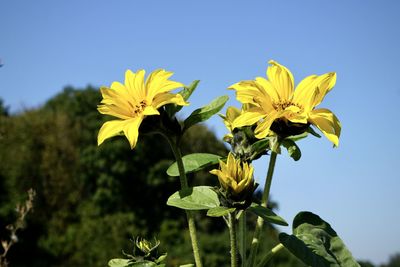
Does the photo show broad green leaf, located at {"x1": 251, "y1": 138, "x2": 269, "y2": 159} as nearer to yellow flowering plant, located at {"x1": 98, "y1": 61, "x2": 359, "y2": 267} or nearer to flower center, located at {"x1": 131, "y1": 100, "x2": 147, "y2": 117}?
yellow flowering plant, located at {"x1": 98, "y1": 61, "x2": 359, "y2": 267}

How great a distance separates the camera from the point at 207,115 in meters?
1.64

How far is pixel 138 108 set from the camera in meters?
1.64

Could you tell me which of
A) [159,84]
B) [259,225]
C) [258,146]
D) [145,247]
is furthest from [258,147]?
[145,247]

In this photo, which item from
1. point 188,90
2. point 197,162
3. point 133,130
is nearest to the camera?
point 133,130

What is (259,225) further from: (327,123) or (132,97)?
(132,97)

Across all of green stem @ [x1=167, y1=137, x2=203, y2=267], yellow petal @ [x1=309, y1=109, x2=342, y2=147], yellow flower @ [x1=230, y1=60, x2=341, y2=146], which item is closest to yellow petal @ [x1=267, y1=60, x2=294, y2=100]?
yellow flower @ [x1=230, y1=60, x2=341, y2=146]

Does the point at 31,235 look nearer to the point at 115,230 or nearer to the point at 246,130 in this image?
the point at 115,230

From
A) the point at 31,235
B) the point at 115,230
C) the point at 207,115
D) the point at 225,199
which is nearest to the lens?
the point at 225,199

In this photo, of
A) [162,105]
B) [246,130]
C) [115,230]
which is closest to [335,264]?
[246,130]

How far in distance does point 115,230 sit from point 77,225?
9.46 ft

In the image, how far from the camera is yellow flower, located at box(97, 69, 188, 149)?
1.62 m

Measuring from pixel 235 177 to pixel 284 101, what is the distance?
29cm

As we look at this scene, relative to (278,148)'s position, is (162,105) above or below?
above

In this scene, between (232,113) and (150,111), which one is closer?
(150,111)
